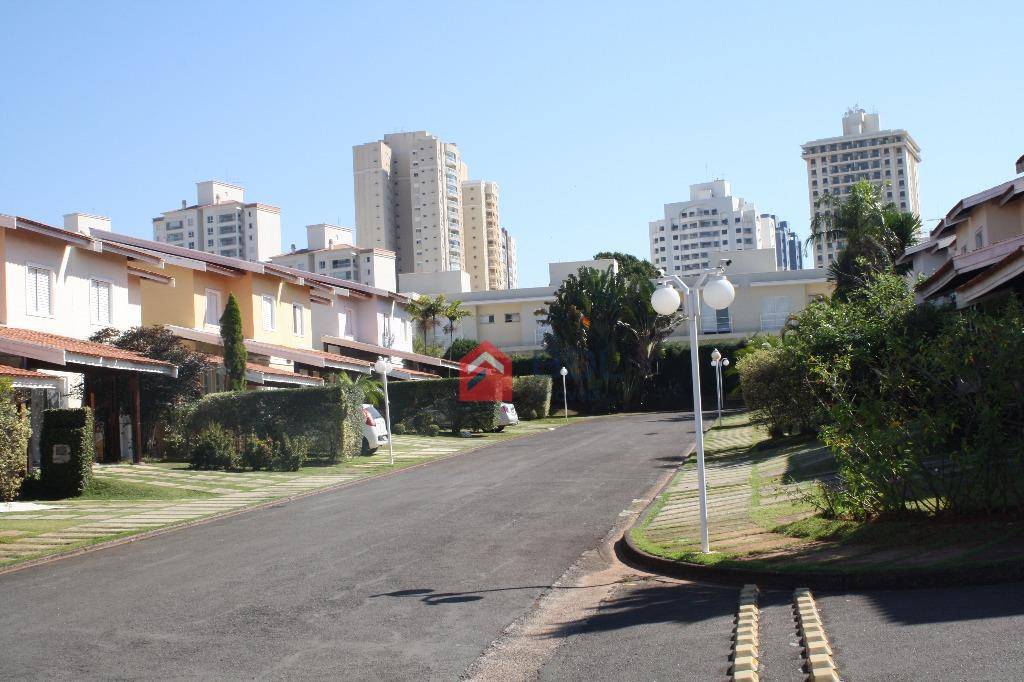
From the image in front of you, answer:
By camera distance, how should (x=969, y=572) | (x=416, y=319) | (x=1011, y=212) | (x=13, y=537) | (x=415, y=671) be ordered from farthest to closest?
(x=416, y=319), (x=1011, y=212), (x=13, y=537), (x=969, y=572), (x=415, y=671)

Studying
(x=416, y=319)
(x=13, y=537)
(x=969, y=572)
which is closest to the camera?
(x=969, y=572)

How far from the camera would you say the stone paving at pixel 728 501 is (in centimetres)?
1229

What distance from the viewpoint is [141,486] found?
21.2m

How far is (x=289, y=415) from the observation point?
91.4ft

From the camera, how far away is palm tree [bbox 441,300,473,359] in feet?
239

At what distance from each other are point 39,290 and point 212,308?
33.5ft

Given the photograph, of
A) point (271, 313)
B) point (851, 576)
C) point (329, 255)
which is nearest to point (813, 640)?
point (851, 576)

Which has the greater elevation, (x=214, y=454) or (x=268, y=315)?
(x=268, y=315)

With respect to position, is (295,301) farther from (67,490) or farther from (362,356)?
(67,490)

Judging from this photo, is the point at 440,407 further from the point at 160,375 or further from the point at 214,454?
the point at 214,454

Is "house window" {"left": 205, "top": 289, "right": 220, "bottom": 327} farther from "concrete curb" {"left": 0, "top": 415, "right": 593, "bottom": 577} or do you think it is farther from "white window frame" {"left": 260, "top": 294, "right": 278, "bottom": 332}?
"concrete curb" {"left": 0, "top": 415, "right": 593, "bottom": 577}

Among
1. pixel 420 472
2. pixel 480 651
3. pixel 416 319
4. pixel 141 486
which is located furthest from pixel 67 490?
pixel 416 319

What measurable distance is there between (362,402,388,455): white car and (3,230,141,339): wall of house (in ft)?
24.0

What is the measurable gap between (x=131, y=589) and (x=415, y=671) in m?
4.77
